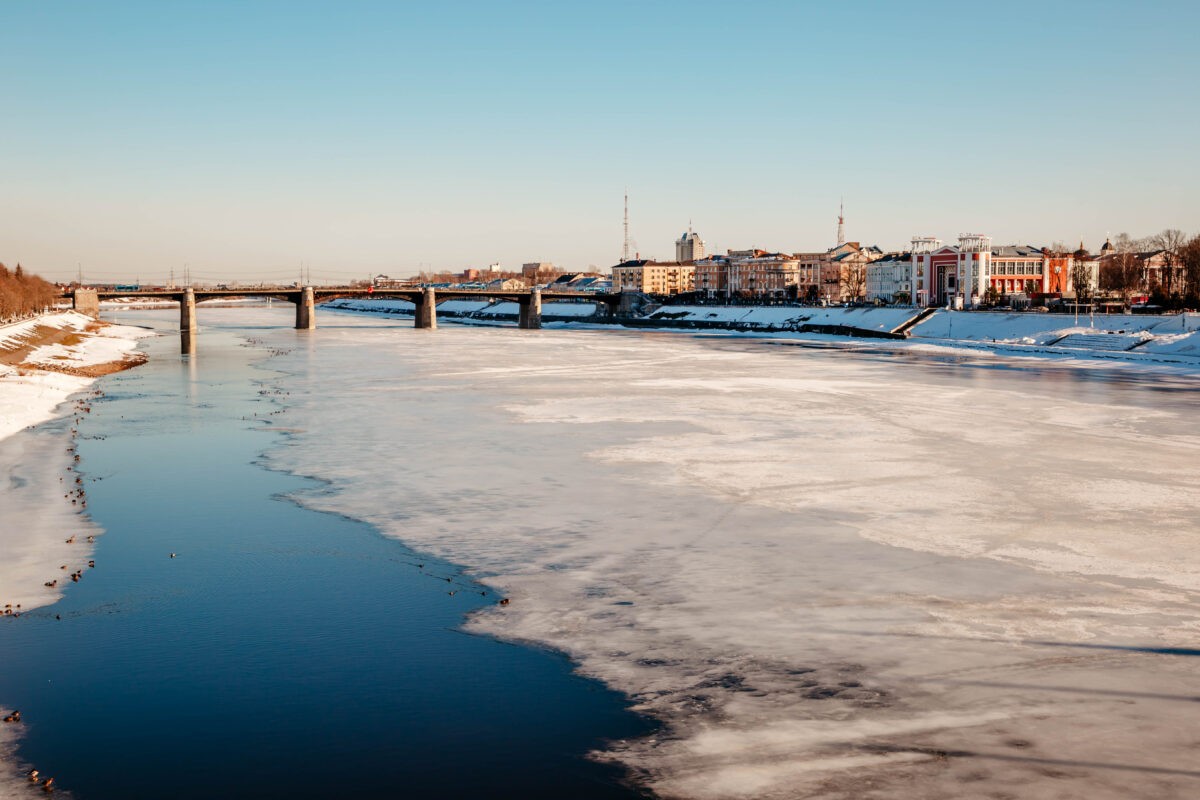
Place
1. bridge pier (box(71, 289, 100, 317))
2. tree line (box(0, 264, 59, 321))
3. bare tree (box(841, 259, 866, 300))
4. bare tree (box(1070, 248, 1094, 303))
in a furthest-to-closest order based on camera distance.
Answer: bare tree (box(841, 259, 866, 300)) → bridge pier (box(71, 289, 100, 317)) → bare tree (box(1070, 248, 1094, 303)) → tree line (box(0, 264, 59, 321))

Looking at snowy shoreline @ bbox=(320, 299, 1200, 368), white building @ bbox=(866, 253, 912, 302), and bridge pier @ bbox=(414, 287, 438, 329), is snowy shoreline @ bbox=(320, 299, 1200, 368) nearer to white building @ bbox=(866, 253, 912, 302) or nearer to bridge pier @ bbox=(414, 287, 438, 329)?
bridge pier @ bbox=(414, 287, 438, 329)

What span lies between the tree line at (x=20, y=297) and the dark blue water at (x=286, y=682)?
81961 mm

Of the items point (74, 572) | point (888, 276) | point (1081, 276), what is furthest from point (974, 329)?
point (74, 572)

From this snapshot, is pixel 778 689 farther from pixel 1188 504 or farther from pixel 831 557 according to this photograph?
pixel 1188 504

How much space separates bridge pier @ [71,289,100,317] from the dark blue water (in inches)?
4437

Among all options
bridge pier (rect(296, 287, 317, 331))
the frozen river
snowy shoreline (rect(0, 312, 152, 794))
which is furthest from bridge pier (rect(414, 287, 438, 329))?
the frozen river

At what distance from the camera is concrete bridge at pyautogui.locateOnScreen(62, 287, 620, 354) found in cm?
9981

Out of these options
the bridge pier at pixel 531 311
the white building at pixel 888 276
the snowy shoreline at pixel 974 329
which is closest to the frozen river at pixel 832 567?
the snowy shoreline at pixel 974 329

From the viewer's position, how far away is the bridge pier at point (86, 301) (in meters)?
119

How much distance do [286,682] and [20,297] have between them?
334ft

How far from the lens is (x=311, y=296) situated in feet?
370

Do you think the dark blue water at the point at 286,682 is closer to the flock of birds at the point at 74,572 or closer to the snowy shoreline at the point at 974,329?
the flock of birds at the point at 74,572

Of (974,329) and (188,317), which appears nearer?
(974,329)

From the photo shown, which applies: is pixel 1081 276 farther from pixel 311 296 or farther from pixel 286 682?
pixel 286 682
